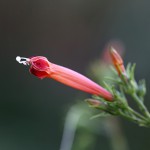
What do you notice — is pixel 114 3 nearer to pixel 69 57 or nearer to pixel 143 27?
pixel 143 27

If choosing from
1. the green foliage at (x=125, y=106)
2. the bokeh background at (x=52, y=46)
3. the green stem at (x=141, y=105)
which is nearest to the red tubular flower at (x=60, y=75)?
the green foliage at (x=125, y=106)

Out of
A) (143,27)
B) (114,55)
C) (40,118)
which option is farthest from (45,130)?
(114,55)

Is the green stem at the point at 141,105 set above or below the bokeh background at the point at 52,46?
below

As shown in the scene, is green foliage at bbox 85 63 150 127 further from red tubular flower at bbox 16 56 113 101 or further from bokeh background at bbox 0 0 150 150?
bokeh background at bbox 0 0 150 150

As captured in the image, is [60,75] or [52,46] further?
[52,46]

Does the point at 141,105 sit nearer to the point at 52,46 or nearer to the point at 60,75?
the point at 60,75

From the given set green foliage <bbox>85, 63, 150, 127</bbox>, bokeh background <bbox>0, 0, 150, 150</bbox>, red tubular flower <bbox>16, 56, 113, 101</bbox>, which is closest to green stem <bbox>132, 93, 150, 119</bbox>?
green foliage <bbox>85, 63, 150, 127</bbox>

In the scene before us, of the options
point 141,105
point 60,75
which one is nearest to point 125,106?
point 141,105

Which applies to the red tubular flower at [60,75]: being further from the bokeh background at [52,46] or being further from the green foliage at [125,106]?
the bokeh background at [52,46]
